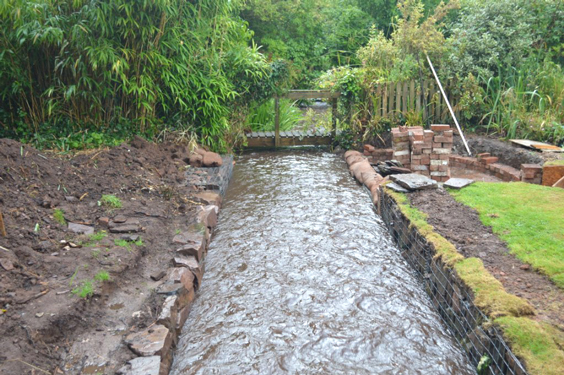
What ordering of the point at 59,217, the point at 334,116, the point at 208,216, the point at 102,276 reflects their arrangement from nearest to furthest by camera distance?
the point at 102,276
the point at 59,217
the point at 208,216
the point at 334,116

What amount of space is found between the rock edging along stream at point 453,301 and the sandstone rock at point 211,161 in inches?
107

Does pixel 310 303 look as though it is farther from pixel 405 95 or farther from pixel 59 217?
pixel 405 95

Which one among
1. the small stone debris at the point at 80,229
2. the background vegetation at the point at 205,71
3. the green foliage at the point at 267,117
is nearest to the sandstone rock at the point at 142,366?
the small stone debris at the point at 80,229

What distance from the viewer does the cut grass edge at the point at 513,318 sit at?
2.19 meters

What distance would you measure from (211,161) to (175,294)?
3.70 metres

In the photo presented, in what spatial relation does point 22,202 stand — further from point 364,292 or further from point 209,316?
point 364,292

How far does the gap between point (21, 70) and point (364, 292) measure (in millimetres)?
5499

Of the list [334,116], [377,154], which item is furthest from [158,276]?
[334,116]

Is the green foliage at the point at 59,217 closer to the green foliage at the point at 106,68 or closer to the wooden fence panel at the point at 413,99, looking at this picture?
the green foliage at the point at 106,68

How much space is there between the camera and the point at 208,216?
464cm

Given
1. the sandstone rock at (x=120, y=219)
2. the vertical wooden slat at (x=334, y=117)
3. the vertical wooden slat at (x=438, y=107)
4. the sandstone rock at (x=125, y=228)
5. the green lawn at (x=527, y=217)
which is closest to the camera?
the green lawn at (x=527, y=217)

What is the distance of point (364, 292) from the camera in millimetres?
3609

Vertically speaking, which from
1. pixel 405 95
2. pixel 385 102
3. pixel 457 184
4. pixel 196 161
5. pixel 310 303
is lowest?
pixel 310 303

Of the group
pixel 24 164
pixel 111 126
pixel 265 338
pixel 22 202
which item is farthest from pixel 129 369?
pixel 111 126
